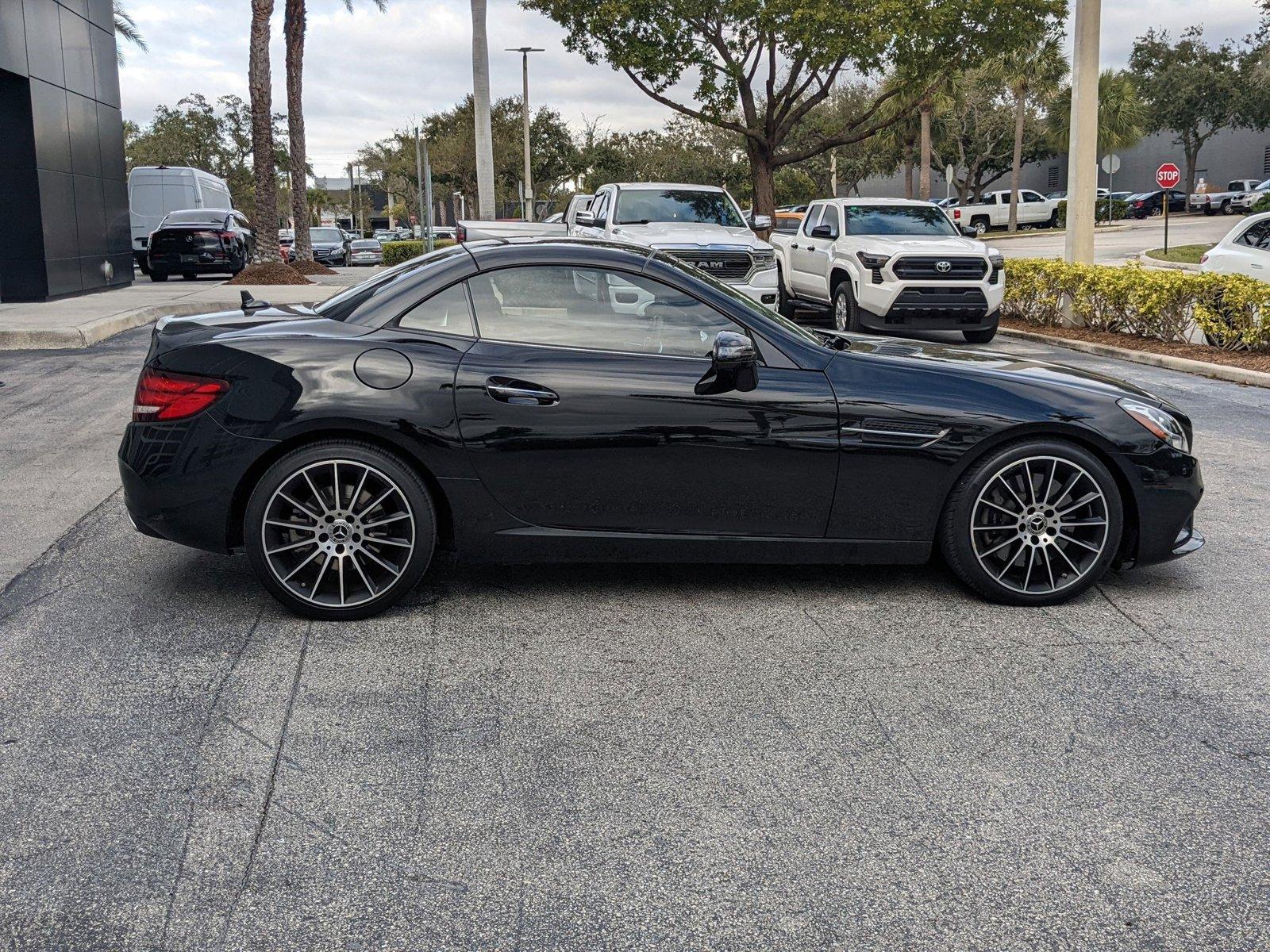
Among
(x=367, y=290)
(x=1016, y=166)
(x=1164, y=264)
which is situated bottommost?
(x=1164, y=264)

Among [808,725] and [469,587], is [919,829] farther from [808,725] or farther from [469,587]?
[469,587]

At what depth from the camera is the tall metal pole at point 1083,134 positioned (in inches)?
658

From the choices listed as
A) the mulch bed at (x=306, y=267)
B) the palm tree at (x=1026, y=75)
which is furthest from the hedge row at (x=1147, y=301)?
the palm tree at (x=1026, y=75)

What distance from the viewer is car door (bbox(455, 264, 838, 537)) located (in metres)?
4.98

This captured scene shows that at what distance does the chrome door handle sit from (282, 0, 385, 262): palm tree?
987 inches

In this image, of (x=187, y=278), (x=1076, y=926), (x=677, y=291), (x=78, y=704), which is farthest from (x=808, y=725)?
(x=187, y=278)

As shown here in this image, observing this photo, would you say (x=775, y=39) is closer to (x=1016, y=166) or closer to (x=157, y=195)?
(x=157, y=195)

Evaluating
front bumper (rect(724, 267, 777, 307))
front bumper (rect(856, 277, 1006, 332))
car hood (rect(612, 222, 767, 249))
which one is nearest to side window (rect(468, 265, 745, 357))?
front bumper (rect(724, 267, 777, 307))

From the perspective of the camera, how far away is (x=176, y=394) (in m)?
4.97

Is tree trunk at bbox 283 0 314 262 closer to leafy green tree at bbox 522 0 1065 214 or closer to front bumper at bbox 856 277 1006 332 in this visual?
leafy green tree at bbox 522 0 1065 214

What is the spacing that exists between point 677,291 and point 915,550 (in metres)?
1.47

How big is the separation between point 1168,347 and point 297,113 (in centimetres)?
2133

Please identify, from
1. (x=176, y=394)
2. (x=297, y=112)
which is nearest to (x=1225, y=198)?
(x=297, y=112)

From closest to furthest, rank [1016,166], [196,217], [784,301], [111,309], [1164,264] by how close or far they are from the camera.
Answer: [111,309]
[784,301]
[196,217]
[1164,264]
[1016,166]
